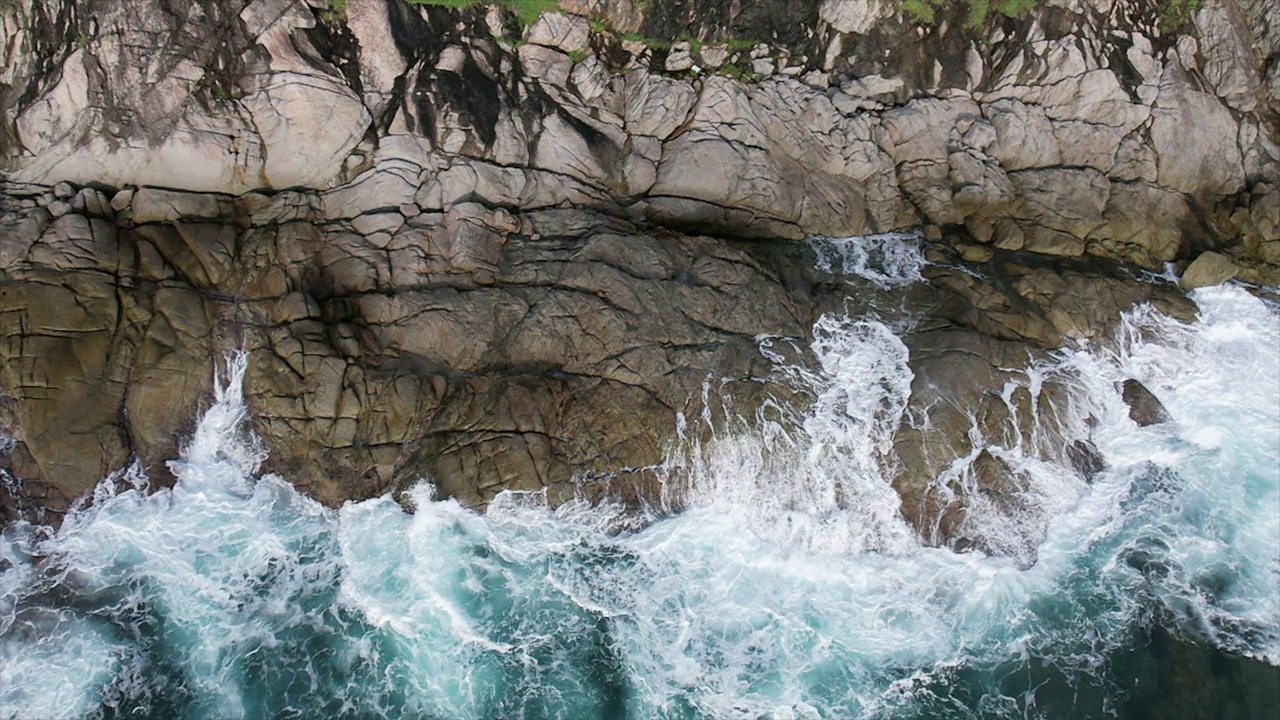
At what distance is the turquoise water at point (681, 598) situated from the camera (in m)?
13.7

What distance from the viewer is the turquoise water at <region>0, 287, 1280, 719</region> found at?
13.7m

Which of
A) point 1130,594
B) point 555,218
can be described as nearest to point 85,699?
point 555,218

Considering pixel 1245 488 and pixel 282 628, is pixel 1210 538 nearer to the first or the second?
pixel 1245 488

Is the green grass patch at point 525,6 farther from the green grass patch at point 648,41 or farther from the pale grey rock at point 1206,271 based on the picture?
the pale grey rock at point 1206,271

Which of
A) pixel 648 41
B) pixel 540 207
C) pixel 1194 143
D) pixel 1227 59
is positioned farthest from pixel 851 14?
pixel 1227 59

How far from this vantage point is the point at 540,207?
1831cm

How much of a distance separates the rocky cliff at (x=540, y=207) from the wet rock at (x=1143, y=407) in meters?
Answer: 1.43

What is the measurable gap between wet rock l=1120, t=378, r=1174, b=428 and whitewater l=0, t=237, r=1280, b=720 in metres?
0.67

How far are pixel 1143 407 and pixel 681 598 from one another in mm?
11549

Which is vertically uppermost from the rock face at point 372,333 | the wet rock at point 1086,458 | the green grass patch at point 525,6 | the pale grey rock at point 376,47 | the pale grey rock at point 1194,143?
the green grass patch at point 525,6

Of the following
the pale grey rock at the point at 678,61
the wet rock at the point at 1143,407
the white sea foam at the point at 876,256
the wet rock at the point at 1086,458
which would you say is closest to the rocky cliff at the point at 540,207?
the pale grey rock at the point at 678,61

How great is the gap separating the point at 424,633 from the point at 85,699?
5.36m

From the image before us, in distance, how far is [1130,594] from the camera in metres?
15.6

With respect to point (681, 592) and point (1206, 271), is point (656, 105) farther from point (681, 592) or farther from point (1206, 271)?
point (1206, 271)
